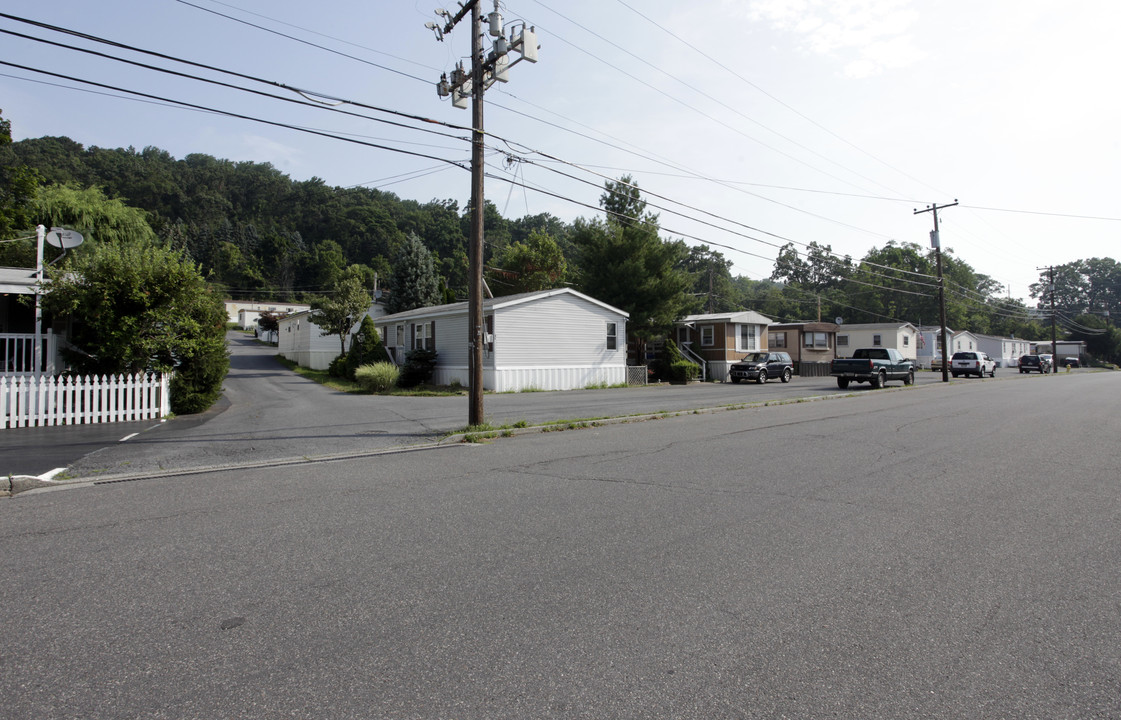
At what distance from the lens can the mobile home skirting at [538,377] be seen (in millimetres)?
24391

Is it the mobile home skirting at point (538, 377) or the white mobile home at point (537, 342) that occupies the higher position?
the white mobile home at point (537, 342)

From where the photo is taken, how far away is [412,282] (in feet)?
160

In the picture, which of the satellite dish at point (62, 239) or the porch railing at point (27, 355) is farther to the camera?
the satellite dish at point (62, 239)

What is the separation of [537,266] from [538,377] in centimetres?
2713

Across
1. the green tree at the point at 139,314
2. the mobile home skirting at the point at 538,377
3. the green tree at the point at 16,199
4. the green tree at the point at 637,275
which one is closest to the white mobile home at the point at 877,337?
the green tree at the point at 637,275

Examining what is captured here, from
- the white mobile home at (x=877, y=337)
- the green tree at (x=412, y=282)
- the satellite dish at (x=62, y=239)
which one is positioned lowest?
the white mobile home at (x=877, y=337)

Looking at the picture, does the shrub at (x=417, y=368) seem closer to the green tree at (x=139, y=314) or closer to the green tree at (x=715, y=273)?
the green tree at (x=139, y=314)

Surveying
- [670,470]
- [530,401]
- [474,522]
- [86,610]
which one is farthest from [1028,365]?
[86,610]

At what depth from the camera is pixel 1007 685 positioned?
116 inches

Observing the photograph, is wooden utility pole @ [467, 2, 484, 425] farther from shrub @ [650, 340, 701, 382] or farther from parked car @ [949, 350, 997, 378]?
parked car @ [949, 350, 997, 378]

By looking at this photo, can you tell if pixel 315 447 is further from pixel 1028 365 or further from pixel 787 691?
pixel 1028 365

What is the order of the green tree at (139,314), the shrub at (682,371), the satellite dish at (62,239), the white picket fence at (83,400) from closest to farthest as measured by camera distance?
the white picket fence at (83,400)
the green tree at (139,314)
the satellite dish at (62,239)
the shrub at (682,371)

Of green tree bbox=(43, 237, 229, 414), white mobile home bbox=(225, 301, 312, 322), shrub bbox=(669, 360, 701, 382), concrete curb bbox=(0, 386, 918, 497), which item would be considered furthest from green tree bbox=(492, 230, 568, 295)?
white mobile home bbox=(225, 301, 312, 322)

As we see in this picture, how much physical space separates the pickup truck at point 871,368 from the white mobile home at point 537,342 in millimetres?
9949
